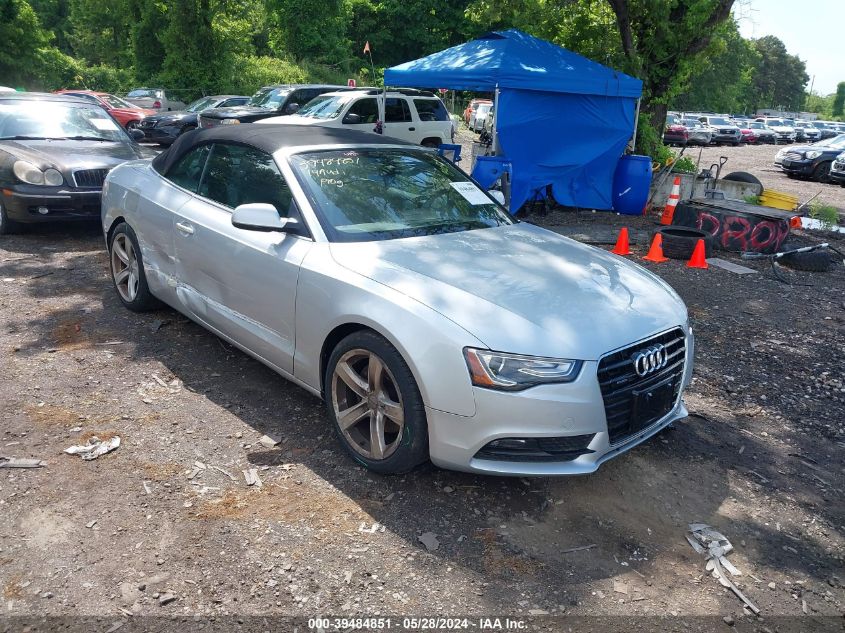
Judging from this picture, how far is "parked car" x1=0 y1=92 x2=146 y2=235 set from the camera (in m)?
7.50

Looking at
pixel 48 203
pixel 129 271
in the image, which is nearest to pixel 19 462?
pixel 129 271

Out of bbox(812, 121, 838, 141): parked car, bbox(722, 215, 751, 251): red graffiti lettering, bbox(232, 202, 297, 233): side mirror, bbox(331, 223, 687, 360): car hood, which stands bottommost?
bbox(722, 215, 751, 251): red graffiti lettering

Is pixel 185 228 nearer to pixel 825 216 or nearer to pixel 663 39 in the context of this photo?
pixel 825 216

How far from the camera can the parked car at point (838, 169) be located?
62.2 feet

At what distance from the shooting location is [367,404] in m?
3.34

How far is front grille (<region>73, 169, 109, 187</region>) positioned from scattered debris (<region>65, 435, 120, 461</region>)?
4.90 m

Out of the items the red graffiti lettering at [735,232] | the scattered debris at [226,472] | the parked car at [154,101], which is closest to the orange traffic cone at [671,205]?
the red graffiti lettering at [735,232]

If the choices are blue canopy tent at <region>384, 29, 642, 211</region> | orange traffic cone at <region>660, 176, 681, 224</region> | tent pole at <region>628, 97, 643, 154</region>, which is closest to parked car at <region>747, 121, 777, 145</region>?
tent pole at <region>628, 97, 643, 154</region>

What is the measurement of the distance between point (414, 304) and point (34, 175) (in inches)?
248

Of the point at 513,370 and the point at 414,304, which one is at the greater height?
the point at 414,304

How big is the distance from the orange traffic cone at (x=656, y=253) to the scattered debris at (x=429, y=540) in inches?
247

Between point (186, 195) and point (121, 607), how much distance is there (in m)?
2.92

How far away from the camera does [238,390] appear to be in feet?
14.2

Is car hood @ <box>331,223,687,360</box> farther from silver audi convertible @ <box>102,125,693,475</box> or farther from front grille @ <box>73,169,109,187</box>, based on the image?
front grille @ <box>73,169,109,187</box>
